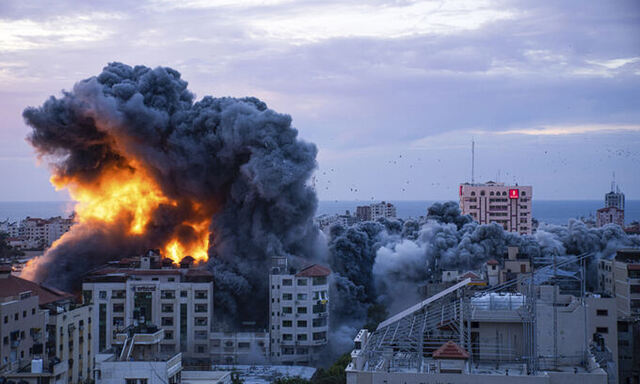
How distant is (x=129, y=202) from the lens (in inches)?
2874

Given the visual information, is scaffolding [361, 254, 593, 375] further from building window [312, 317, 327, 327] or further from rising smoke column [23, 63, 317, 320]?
rising smoke column [23, 63, 317, 320]

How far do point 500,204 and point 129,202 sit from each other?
66.8 meters

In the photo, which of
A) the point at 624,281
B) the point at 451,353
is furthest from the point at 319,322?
the point at 451,353

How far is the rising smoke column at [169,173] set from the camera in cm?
6612

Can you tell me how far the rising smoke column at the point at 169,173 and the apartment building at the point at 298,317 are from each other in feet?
19.2

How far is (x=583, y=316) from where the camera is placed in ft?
83.0

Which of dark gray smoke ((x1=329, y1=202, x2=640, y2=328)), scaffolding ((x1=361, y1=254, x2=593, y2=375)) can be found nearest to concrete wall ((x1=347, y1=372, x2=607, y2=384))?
scaffolding ((x1=361, y1=254, x2=593, y2=375))

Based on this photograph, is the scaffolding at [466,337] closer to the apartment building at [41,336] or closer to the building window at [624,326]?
the apartment building at [41,336]

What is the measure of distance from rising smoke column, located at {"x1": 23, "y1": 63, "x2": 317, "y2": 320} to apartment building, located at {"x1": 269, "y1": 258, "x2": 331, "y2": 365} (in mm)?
5839

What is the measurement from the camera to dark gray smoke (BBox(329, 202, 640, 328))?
71.2 meters

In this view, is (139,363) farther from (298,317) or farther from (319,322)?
(319,322)

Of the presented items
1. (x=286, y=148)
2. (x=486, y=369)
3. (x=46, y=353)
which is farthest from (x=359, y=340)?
(x=286, y=148)

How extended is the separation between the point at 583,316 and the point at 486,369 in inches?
136

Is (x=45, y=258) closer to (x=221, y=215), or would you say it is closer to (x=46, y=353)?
(x=221, y=215)
